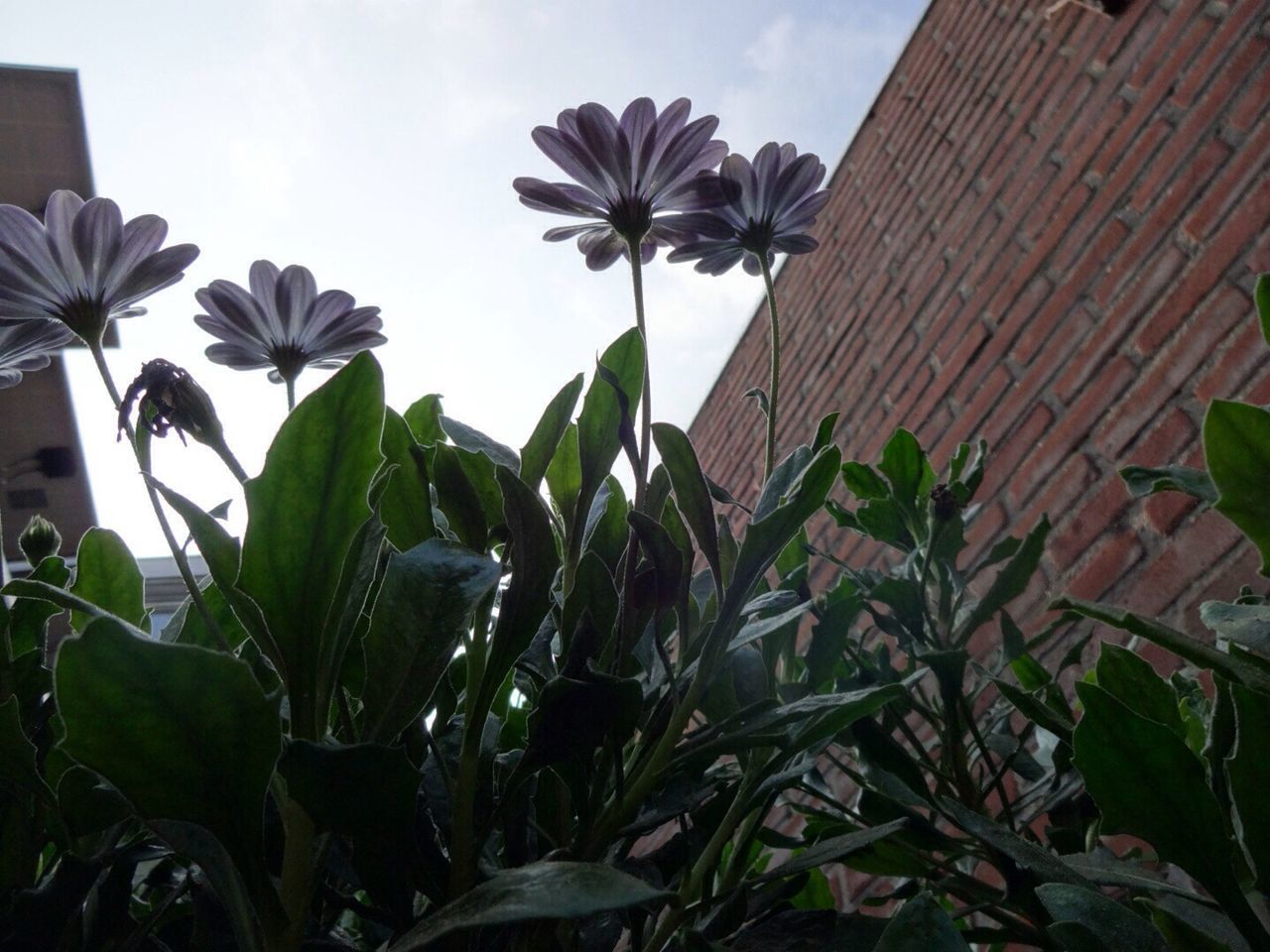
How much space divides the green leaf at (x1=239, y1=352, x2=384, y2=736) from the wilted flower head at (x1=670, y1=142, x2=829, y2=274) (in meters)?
0.40

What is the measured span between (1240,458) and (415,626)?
18.6 inches

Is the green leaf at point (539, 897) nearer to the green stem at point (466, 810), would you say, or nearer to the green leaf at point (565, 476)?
the green stem at point (466, 810)

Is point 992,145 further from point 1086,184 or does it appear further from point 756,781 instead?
point 756,781

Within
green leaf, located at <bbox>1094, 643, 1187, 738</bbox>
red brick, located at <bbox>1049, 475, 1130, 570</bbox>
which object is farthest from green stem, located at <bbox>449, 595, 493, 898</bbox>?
red brick, located at <bbox>1049, 475, 1130, 570</bbox>

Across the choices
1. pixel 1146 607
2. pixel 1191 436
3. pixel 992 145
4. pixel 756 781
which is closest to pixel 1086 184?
pixel 992 145

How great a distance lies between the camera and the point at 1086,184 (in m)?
2.00

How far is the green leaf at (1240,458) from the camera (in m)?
0.56

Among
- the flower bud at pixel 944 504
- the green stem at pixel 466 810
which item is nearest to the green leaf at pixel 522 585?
the green stem at pixel 466 810

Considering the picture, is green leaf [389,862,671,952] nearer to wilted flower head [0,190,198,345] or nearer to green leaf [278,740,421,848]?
green leaf [278,740,421,848]

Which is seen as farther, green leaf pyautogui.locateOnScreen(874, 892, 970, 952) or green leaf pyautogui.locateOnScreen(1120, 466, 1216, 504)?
green leaf pyautogui.locateOnScreen(1120, 466, 1216, 504)

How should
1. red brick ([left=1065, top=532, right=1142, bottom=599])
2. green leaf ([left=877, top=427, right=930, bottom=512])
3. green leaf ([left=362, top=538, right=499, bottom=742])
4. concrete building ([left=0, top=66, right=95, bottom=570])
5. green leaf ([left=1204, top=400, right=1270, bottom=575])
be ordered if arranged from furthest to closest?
concrete building ([left=0, top=66, right=95, bottom=570]), red brick ([left=1065, top=532, right=1142, bottom=599]), green leaf ([left=877, top=427, right=930, bottom=512]), green leaf ([left=1204, top=400, right=1270, bottom=575]), green leaf ([left=362, top=538, right=499, bottom=742])

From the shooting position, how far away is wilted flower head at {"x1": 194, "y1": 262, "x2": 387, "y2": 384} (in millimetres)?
732

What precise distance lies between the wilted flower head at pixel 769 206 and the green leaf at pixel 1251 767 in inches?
18.2

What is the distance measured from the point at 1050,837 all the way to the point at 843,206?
8.52 feet
